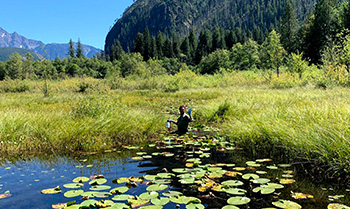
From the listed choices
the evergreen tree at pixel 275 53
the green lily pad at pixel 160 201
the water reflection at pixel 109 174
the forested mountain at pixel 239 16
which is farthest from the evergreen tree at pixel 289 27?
the green lily pad at pixel 160 201

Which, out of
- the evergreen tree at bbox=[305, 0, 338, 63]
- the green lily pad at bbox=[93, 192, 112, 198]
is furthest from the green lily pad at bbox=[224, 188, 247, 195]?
the evergreen tree at bbox=[305, 0, 338, 63]

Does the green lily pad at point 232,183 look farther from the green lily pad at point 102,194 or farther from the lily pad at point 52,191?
the lily pad at point 52,191

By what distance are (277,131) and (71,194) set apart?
3.86 metres

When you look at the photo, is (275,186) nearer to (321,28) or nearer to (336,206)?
(336,206)

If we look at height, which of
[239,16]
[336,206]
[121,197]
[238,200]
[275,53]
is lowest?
[336,206]

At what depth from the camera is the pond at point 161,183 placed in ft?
10.0

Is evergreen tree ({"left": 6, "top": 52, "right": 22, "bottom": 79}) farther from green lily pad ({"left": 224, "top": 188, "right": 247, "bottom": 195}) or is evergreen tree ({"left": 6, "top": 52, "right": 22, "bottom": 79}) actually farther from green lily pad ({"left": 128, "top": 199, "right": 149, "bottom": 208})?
green lily pad ({"left": 224, "top": 188, "right": 247, "bottom": 195})

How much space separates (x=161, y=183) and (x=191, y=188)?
44cm

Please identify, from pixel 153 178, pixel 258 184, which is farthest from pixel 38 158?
pixel 258 184

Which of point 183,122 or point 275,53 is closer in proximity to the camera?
point 183,122

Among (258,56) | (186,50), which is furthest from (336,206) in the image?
(186,50)

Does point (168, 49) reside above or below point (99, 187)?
above

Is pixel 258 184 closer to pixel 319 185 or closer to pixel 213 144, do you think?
pixel 319 185

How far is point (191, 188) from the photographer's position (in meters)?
3.53
